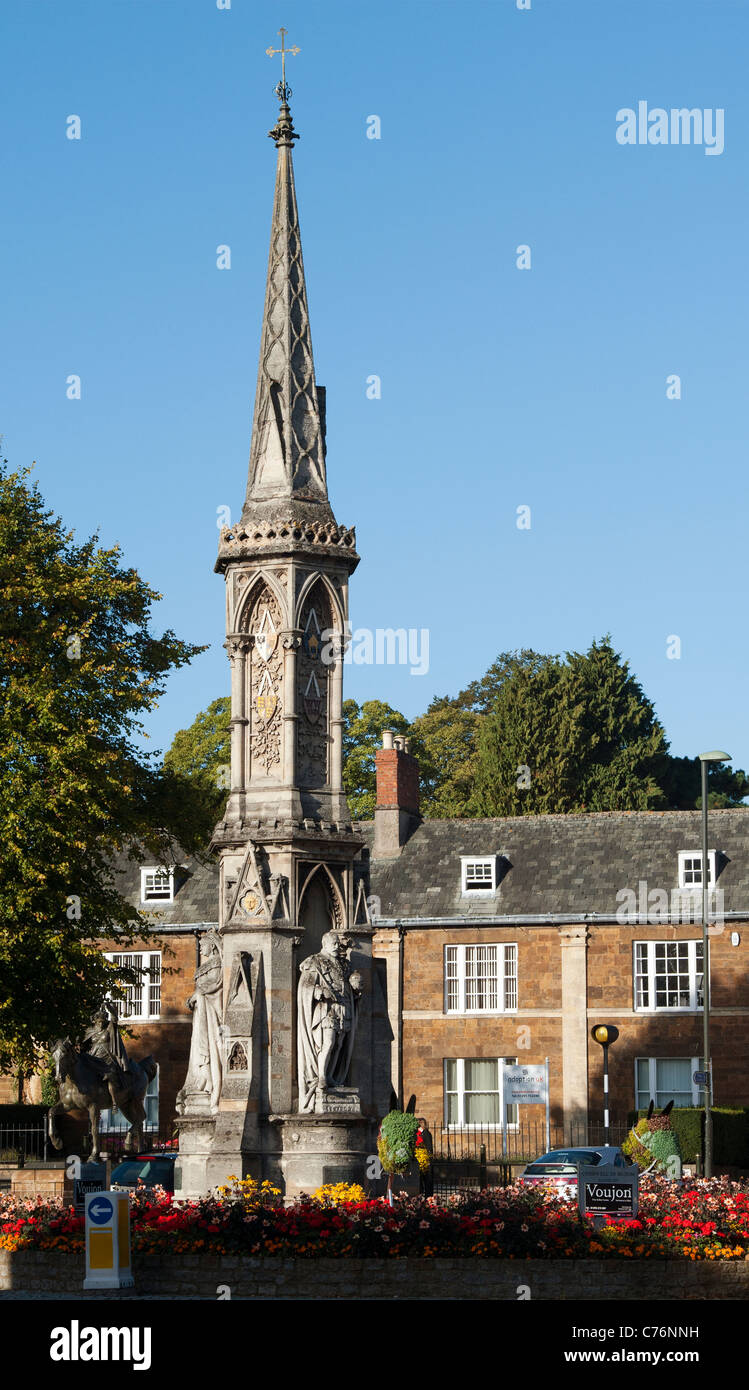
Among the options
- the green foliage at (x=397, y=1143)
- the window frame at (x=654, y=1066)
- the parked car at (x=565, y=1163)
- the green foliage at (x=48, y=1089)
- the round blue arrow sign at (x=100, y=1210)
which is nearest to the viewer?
the round blue arrow sign at (x=100, y=1210)

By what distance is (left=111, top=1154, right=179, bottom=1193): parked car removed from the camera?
2934 cm

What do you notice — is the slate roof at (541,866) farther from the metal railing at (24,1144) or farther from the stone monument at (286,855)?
the stone monument at (286,855)

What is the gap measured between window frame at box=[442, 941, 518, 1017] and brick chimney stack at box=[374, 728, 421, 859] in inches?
150

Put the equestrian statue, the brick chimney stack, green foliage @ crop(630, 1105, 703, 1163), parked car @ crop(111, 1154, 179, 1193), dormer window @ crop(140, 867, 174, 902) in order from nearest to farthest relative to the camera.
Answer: parked car @ crop(111, 1154, 179, 1193) < the equestrian statue < green foliage @ crop(630, 1105, 703, 1163) < the brick chimney stack < dormer window @ crop(140, 867, 174, 902)

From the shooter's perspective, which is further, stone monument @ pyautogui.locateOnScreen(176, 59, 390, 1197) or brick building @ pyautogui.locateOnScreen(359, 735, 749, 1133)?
brick building @ pyautogui.locateOnScreen(359, 735, 749, 1133)

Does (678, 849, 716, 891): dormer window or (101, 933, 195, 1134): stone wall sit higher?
(678, 849, 716, 891): dormer window

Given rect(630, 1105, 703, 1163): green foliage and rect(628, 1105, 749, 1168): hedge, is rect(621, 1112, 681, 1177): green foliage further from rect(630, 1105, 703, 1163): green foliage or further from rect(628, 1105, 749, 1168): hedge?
rect(630, 1105, 703, 1163): green foliage

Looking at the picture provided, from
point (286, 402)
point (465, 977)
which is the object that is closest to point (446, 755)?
point (465, 977)

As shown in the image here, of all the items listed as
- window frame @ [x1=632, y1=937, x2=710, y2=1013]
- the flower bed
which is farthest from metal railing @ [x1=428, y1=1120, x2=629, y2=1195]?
the flower bed

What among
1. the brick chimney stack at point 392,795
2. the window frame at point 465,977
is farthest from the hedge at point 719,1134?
the brick chimney stack at point 392,795

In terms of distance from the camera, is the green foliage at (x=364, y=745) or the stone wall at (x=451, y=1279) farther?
the green foliage at (x=364, y=745)

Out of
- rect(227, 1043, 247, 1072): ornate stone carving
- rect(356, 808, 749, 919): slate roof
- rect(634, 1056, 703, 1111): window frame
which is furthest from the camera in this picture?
rect(356, 808, 749, 919): slate roof

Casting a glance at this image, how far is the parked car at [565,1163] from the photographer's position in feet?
93.4

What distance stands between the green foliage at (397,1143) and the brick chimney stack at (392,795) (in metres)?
27.2
